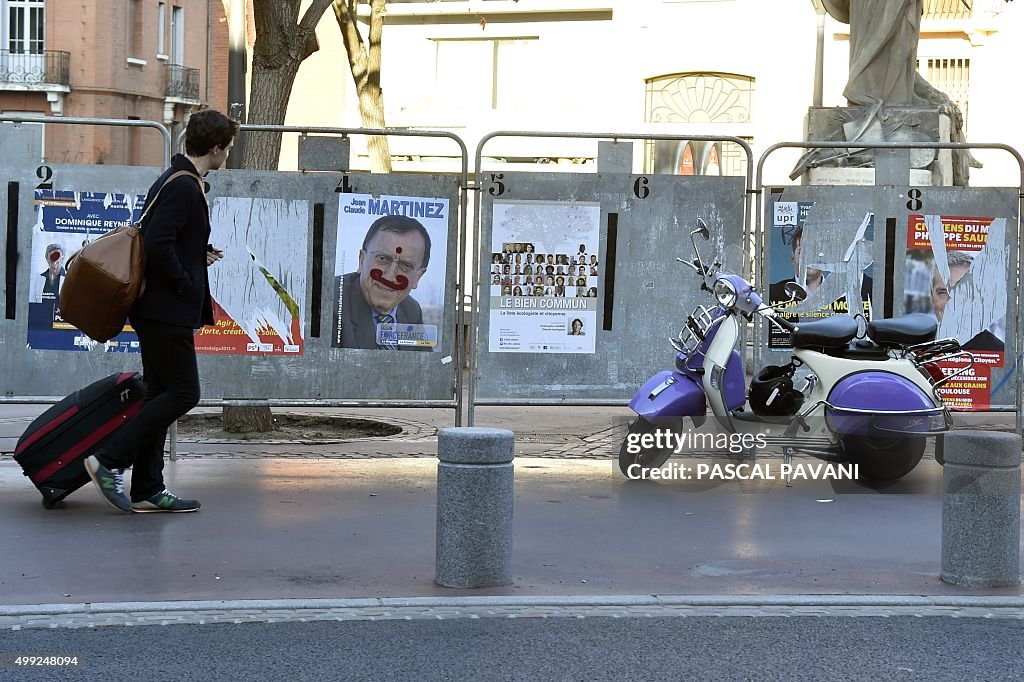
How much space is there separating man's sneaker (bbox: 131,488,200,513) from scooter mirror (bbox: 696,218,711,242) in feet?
12.3

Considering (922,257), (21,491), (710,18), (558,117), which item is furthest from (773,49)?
(21,491)

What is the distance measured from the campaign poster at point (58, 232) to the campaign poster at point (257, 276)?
0.59 metres

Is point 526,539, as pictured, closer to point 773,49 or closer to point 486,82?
point 773,49

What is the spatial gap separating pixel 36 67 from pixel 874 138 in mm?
37465

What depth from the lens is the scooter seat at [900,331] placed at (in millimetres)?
9164

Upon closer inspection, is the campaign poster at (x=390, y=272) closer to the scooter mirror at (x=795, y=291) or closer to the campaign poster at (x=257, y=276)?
the campaign poster at (x=257, y=276)

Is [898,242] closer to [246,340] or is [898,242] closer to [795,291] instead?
[795,291]

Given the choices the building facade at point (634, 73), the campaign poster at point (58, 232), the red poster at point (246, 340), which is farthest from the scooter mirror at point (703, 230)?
the building facade at point (634, 73)

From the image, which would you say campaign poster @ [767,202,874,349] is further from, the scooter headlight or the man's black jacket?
the man's black jacket

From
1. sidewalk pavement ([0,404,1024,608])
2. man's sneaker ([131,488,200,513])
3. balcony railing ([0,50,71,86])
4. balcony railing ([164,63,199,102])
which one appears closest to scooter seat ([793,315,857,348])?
sidewalk pavement ([0,404,1024,608])

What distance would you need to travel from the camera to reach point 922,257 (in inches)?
397

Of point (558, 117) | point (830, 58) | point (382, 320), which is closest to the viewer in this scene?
point (382, 320)

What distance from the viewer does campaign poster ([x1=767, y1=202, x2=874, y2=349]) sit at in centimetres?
1003

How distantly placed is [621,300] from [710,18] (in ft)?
88.6
